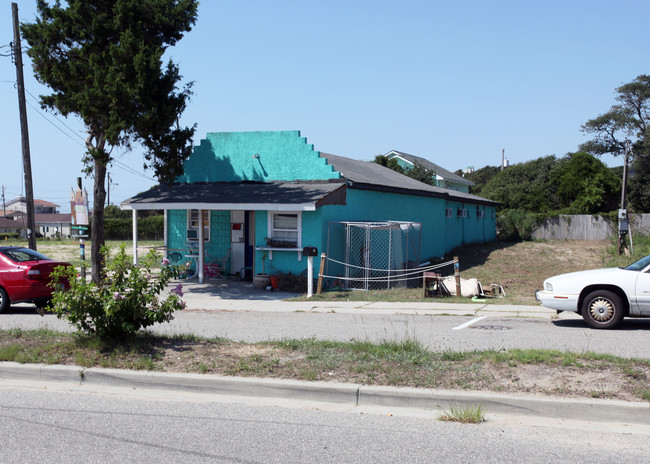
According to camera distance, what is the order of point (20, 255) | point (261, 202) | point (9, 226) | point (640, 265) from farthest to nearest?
point (9, 226)
point (261, 202)
point (20, 255)
point (640, 265)

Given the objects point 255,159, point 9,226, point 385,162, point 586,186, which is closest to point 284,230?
point 255,159

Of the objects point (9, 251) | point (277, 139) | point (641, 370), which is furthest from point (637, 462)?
point (277, 139)

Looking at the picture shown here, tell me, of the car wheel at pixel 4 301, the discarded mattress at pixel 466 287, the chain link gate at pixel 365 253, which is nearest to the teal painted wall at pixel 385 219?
the chain link gate at pixel 365 253

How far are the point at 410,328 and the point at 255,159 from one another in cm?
1070

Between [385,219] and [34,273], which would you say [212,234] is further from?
[34,273]

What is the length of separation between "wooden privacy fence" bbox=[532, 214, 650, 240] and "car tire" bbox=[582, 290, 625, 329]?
31.8m

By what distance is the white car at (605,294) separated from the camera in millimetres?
10258

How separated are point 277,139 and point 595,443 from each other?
15700mm

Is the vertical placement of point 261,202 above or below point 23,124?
below

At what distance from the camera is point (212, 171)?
68.2ft

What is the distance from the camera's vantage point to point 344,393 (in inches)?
251

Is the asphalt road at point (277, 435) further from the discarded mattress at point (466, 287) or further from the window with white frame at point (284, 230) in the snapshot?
the window with white frame at point (284, 230)

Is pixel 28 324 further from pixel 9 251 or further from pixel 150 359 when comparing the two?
pixel 150 359

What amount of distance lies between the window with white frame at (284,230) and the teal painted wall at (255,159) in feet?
5.91
